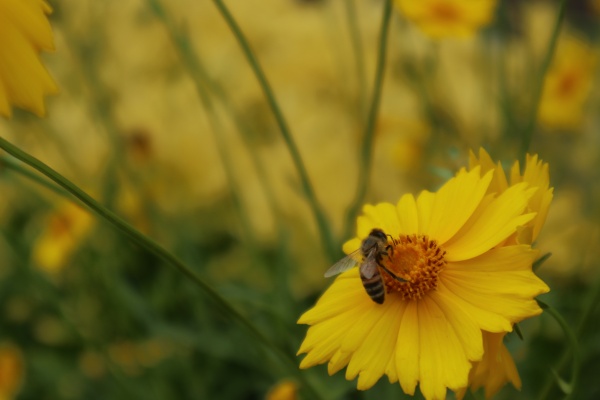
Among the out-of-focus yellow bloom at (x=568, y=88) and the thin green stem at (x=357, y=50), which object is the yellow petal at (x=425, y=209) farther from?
the out-of-focus yellow bloom at (x=568, y=88)

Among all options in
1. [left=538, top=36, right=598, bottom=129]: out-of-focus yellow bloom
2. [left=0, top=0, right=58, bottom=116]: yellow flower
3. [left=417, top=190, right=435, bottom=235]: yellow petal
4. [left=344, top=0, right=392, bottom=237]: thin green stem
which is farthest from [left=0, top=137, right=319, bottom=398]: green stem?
[left=538, top=36, right=598, bottom=129]: out-of-focus yellow bloom

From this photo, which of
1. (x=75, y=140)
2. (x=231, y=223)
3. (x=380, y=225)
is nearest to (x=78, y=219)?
(x=231, y=223)

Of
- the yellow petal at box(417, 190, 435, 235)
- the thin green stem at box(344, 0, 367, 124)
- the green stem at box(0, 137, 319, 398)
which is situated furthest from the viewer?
the thin green stem at box(344, 0, 367, 124)

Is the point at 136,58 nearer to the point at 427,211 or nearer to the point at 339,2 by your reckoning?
the point at 339,2

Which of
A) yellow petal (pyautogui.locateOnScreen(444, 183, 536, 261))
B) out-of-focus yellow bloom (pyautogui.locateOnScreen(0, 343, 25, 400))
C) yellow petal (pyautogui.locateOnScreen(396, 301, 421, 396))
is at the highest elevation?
out-of-focus yellow bloom (pyautogui.locateOnScreen(0, 343, 25, 400))

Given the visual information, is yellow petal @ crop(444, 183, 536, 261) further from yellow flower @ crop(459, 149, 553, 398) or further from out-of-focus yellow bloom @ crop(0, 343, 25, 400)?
out-of-focus yellow bloom @ crop(0, 343, 25, 400)

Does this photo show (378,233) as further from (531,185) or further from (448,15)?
(448,15)

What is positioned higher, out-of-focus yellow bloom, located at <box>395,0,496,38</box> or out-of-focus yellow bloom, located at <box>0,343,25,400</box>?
out-of-focus yellow bloom, located at <box>395,0,496,38</box>

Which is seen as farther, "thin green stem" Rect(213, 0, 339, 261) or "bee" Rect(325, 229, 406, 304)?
"thin green stem" Rect(213, 0, 339, 261)

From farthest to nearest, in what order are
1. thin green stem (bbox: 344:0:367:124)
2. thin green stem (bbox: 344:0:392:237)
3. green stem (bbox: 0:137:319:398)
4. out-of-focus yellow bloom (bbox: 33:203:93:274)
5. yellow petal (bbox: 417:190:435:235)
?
1. out-of-focus yellow bloom (bbox: 33:203:93:274)
2. thin green stem (bbox: 344:0:367:124)
3. thin green stem (bbox: 344:0:392:237)
4. yellow petal (bbox: 417:190:435:235)
5. green stem (bbox: 0:137:319:398)
